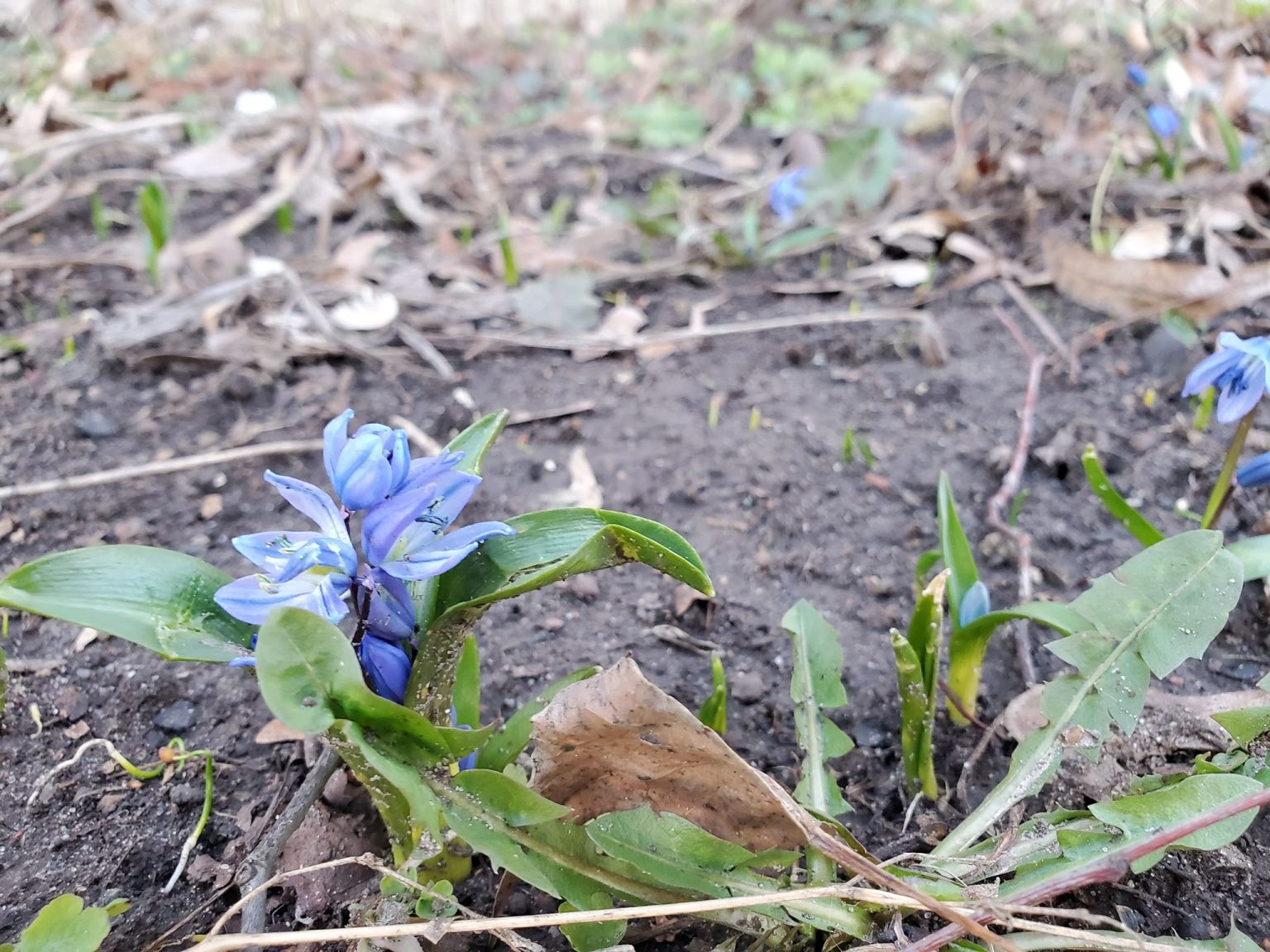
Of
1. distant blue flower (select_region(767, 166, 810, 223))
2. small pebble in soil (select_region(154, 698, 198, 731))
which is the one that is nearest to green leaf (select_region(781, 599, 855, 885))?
small pebble in soil (select_region(154, 698, 198, 731))

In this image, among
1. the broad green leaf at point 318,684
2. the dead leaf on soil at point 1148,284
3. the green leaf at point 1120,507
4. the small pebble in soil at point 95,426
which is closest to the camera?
the broad green leaf at point 318,684

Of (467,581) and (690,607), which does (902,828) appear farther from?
(467,581)

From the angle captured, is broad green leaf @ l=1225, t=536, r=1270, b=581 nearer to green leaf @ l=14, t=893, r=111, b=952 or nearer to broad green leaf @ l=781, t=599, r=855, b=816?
broad green leaf @ l=781, t=599, r=855, b=816

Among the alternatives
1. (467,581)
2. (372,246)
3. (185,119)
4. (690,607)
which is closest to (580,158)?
(372,246)

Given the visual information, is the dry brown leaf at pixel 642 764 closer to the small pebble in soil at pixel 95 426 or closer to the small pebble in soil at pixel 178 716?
the small pebble in soil at pixel 178 716

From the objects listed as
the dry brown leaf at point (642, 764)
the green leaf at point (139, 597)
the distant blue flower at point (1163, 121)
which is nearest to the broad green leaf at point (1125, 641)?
the dry brown leaf at point (642, 764)

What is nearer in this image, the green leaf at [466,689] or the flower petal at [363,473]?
the flower petal at [363,473]

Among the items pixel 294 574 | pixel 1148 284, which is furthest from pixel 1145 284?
pixel 294 574
